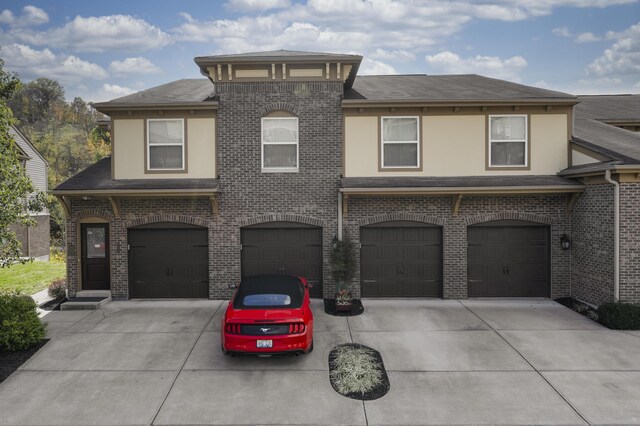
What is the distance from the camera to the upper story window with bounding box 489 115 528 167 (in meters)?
12.4

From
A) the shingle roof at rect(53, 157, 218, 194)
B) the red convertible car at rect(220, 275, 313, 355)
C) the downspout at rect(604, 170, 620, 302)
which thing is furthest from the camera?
the shingle roof at rect(53, 157, 218, 194)

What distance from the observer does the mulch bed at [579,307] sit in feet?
35.1

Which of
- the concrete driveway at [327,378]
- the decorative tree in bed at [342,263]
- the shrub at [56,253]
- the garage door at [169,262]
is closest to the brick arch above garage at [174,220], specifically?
the garage door at [169,262]

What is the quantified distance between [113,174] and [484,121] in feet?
38.0

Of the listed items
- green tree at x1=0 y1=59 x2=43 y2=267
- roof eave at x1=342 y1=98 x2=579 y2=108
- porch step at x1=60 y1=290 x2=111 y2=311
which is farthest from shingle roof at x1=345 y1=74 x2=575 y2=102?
porch step at x1=60 y1=290 x2=111 y2=311

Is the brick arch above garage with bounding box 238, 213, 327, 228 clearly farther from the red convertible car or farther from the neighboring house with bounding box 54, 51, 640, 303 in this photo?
the red convertible car

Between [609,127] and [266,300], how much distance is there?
1348 cm

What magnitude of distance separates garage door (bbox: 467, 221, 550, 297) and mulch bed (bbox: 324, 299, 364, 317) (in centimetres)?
359

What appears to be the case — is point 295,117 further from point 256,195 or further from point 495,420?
point 495,420

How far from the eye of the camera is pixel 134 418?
245 inches

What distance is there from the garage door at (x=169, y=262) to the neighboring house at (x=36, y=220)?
16913 mm

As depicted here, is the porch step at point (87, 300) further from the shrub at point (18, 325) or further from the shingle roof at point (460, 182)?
the shingle roof at point (460, 182)

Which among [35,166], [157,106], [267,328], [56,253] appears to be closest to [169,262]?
[157,106]

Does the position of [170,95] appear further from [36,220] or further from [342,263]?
[36,220]
